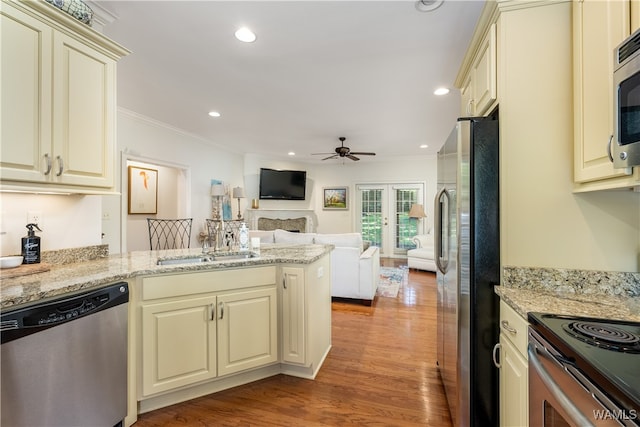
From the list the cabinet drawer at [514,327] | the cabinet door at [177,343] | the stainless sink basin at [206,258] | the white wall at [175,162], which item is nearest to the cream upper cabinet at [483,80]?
the cabinet drawer at [514,327]

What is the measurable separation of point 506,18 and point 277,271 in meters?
2.07

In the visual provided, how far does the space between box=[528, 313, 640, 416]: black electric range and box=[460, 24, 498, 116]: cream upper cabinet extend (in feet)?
3.73

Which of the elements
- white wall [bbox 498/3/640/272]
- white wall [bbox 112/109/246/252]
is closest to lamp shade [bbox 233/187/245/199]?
white wall [bbox 112/109/246/252]

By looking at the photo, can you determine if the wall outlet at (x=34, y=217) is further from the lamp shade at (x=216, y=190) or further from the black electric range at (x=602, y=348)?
the lamp shade at (x=216, y=190)

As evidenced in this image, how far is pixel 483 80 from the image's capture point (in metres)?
1.70

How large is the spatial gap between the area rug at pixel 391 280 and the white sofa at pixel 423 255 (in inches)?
10.6

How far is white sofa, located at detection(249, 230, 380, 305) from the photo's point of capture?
3.85 metres

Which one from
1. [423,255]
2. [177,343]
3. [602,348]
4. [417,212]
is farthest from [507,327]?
[417,212]

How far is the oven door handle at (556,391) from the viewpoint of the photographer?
0.77 meters

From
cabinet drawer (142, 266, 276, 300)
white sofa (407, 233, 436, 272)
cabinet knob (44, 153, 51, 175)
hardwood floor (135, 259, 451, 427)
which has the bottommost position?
hardwood floor (135, 259, 451, 427)

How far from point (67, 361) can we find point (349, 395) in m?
1.66

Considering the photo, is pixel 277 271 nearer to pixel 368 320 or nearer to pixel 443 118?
pixel 368 320

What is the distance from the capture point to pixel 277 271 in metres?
2.14

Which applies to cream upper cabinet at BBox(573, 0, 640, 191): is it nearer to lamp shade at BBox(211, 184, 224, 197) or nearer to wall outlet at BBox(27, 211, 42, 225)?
wall outlet at BBox(27, 211, 42, 225)
